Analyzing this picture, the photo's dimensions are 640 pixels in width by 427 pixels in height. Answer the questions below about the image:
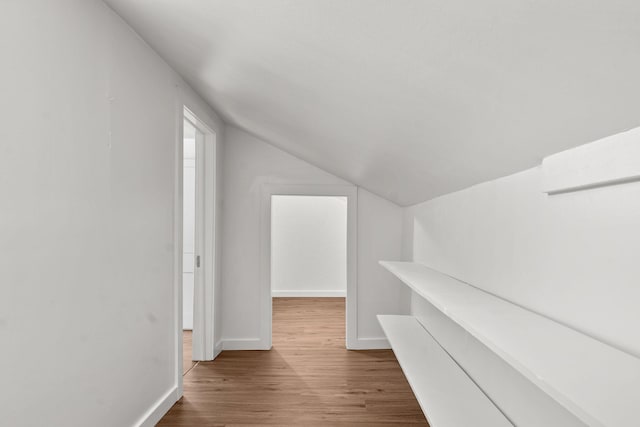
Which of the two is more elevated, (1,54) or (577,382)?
(1,54)

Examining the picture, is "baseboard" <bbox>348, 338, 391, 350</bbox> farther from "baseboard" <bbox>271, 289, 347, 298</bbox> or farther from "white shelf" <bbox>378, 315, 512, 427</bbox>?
"baseboard" <bbox>271, 289, 347, 298</bbox>

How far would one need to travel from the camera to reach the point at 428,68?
0.99 m

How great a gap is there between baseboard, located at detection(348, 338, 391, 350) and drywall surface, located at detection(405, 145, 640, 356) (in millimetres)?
2080

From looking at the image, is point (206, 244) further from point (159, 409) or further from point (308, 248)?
point (308, 248)

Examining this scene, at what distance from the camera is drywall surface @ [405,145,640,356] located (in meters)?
0.82

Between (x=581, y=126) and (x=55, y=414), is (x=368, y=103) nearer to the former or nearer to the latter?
(x=581, y=126)

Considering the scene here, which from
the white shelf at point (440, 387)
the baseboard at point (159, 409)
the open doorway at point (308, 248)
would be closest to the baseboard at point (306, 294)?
the open doorway at point (308, 248)

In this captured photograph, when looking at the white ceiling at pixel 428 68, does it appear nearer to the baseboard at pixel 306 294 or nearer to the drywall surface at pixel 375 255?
the drywall surface at pixel 375 255

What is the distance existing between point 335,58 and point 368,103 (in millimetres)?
271

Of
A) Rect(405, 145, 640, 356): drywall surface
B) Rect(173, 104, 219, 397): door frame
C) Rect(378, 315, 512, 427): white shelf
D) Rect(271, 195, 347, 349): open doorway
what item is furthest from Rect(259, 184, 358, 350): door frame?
Rect(271, 195, 347, 349): open doorway

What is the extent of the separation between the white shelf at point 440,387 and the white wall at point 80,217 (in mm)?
1352

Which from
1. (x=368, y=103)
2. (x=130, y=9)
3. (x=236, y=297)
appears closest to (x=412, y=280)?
(x=368, y=103)

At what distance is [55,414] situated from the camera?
1.44 meters

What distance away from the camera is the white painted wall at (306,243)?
6.33 m
